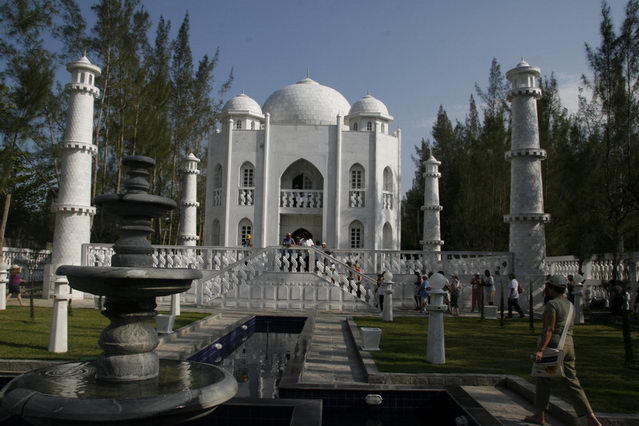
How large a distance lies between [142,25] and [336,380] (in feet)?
87.1

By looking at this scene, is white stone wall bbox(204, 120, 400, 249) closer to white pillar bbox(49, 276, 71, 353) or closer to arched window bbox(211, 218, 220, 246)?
arched window bbox(211, 218, 220, 246)

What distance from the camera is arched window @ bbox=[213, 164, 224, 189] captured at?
2989 centimetres

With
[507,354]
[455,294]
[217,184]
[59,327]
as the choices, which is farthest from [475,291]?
[217,184]

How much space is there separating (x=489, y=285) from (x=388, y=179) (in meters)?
11.9

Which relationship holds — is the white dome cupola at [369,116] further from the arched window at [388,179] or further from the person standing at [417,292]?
the person standing at [417,292]

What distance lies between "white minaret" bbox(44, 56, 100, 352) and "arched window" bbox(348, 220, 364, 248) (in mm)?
13180

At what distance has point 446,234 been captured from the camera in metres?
41.1

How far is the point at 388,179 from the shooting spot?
100 feet

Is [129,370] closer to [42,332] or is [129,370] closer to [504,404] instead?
[504,404]

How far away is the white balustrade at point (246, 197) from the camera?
93.5 feet

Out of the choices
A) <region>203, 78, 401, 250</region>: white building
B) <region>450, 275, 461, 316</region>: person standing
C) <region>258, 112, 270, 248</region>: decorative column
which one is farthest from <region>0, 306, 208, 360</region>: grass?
<region>203, 78, 401, 250</region>: white building

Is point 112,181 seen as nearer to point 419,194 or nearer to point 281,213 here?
point 281,213

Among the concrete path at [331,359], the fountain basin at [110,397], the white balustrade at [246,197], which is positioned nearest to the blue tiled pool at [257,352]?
the concrete path at [331,359]

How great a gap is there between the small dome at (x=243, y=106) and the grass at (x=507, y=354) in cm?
1817
